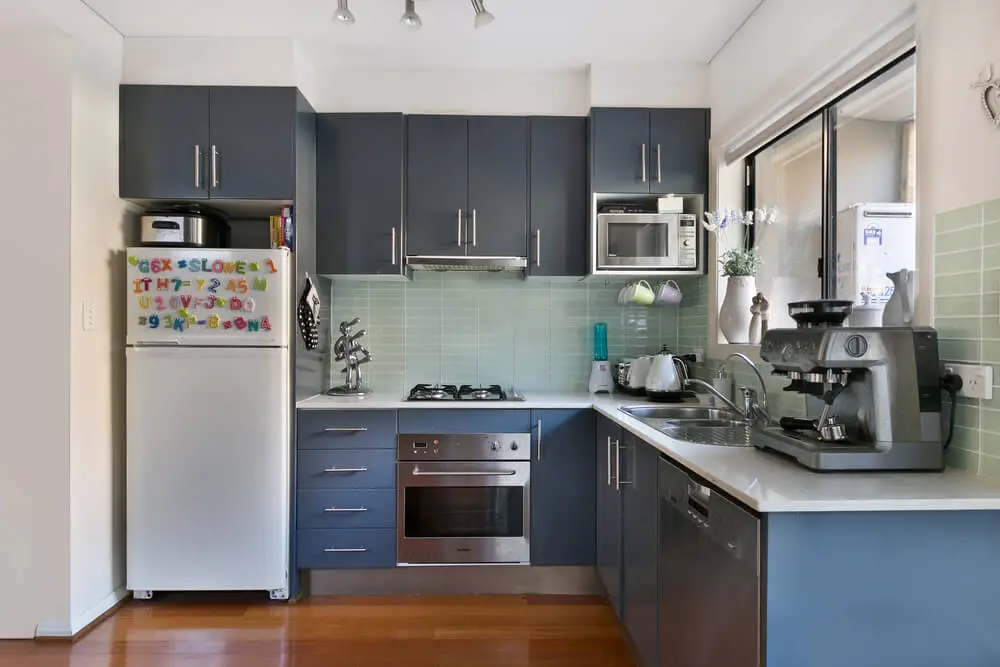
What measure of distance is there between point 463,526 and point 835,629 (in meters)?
1.83

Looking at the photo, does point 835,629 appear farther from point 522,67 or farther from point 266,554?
point 522,67

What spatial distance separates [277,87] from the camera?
2.80 m

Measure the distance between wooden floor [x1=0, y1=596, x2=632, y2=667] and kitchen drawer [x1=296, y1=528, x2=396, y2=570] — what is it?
7.0 inches

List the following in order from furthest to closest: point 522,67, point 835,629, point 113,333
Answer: point 522,67 → point 113,333 → point 835,629

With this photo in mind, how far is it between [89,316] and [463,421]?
63.9 inches

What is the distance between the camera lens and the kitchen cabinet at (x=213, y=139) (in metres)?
2.77

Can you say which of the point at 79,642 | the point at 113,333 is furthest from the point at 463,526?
the point at 113,333

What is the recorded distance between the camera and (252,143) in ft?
9.16

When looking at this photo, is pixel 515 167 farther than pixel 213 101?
Yes

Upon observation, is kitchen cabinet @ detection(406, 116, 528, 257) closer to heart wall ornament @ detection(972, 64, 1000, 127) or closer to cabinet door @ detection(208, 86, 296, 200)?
cabinet door @ detection(208, 86, 296, 200)

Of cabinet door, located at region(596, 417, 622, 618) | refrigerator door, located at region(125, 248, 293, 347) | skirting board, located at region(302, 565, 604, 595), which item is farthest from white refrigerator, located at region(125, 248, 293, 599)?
cabinet door, located at region(596, 417, 622, 618)

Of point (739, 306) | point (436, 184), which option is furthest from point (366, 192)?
point (739, 306)

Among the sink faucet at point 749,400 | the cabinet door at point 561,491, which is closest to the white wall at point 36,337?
→ the cabinet door at point 561,491

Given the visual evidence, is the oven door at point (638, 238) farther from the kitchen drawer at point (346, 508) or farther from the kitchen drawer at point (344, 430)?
the kitchen drawer at point (346, 508)
